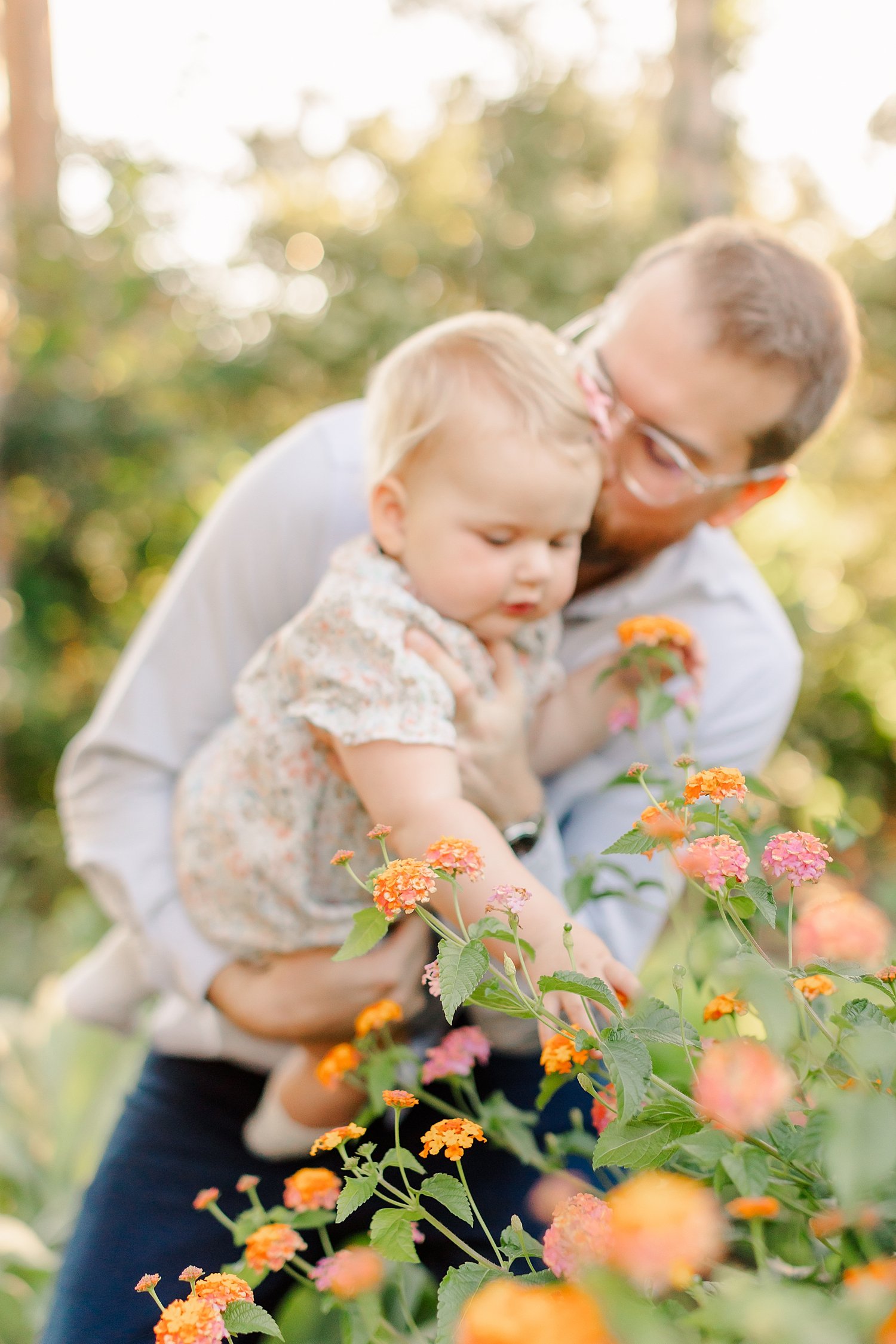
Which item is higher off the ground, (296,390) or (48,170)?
(48,170)

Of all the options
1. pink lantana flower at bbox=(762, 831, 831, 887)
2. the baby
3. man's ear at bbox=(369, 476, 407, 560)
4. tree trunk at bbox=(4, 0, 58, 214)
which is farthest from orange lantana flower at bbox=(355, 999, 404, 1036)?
tree trunk at bbox=(4, 0, 58, 214)

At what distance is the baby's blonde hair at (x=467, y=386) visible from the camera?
140cm

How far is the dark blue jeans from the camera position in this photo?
1.42m

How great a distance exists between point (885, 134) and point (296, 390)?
21.2 feet

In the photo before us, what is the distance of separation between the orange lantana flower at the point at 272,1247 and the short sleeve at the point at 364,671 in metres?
0.53

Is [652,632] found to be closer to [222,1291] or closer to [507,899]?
[507,899]

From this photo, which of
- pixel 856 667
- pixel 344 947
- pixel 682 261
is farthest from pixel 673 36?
pixel 344 947

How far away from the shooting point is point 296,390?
768 centimetres

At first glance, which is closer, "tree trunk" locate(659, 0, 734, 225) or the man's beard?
the man's beard

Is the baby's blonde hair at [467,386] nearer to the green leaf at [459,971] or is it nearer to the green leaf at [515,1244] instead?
the green leaf at [459,971]

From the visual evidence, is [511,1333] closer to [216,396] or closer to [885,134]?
[216,396]

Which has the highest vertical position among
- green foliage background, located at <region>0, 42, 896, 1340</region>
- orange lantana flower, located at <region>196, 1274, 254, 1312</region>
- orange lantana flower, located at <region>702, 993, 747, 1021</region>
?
orange lantana flower, located at <region>702, 993, 747, 1021</region>

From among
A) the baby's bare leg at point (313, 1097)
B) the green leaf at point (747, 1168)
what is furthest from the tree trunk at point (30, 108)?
the green leaf at point (747, 1168)

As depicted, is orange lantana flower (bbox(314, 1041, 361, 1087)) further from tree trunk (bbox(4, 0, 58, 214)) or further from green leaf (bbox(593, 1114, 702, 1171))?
tree trunk (bbox(4, 0, 58, 214))
